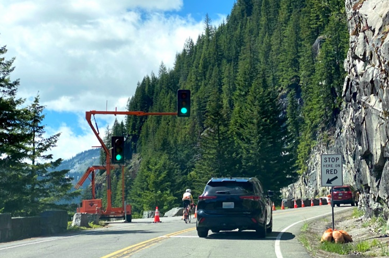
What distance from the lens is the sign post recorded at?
1738 centimetres

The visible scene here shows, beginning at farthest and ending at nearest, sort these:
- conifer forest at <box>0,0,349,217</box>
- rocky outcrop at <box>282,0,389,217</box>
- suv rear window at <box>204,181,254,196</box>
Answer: conifer forest at <box>0,0,349,217</box>
rocky outcrop at <box>282,0,389,217</box>
suv rear window at <box>204,181,254,196</box>

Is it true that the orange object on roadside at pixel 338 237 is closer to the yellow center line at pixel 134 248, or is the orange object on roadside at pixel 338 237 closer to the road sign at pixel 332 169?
the road sign at pixel 332 169

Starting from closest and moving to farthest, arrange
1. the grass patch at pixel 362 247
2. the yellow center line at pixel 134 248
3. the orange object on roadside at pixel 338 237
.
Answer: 1. the yellow center line at pixel 134 248
2. the grass patch at pixel 362 247
3. the orange object on roadside at pixel 338 237

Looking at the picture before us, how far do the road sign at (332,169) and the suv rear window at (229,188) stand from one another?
7.60 ft

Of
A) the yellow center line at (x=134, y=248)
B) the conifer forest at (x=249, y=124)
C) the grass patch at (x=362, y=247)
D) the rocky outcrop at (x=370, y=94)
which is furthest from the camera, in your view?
the conifer forest at (x=249, y=124)

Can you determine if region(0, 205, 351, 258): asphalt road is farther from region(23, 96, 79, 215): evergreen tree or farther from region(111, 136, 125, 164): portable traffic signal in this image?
region(23, 96, 79, 215): evergreen tree

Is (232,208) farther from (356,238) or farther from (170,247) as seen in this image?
(356,238)

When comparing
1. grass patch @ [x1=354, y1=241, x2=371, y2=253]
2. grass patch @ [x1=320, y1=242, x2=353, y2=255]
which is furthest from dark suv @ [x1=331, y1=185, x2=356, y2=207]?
grass patch @ [x1=354, y1=241, x2=371, y2=253]

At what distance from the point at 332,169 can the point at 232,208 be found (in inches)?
131

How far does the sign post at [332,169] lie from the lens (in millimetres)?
17375

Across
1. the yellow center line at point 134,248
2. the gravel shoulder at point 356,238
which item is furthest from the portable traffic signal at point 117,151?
the gravel shoulder at point 356,238

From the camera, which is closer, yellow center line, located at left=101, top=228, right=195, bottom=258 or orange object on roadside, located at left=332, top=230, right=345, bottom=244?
yellow center line, located at left=101, top=228, right=195, bottom=258

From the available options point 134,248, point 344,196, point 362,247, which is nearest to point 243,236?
point 134,248

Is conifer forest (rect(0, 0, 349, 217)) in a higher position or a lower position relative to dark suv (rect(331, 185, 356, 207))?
higher
